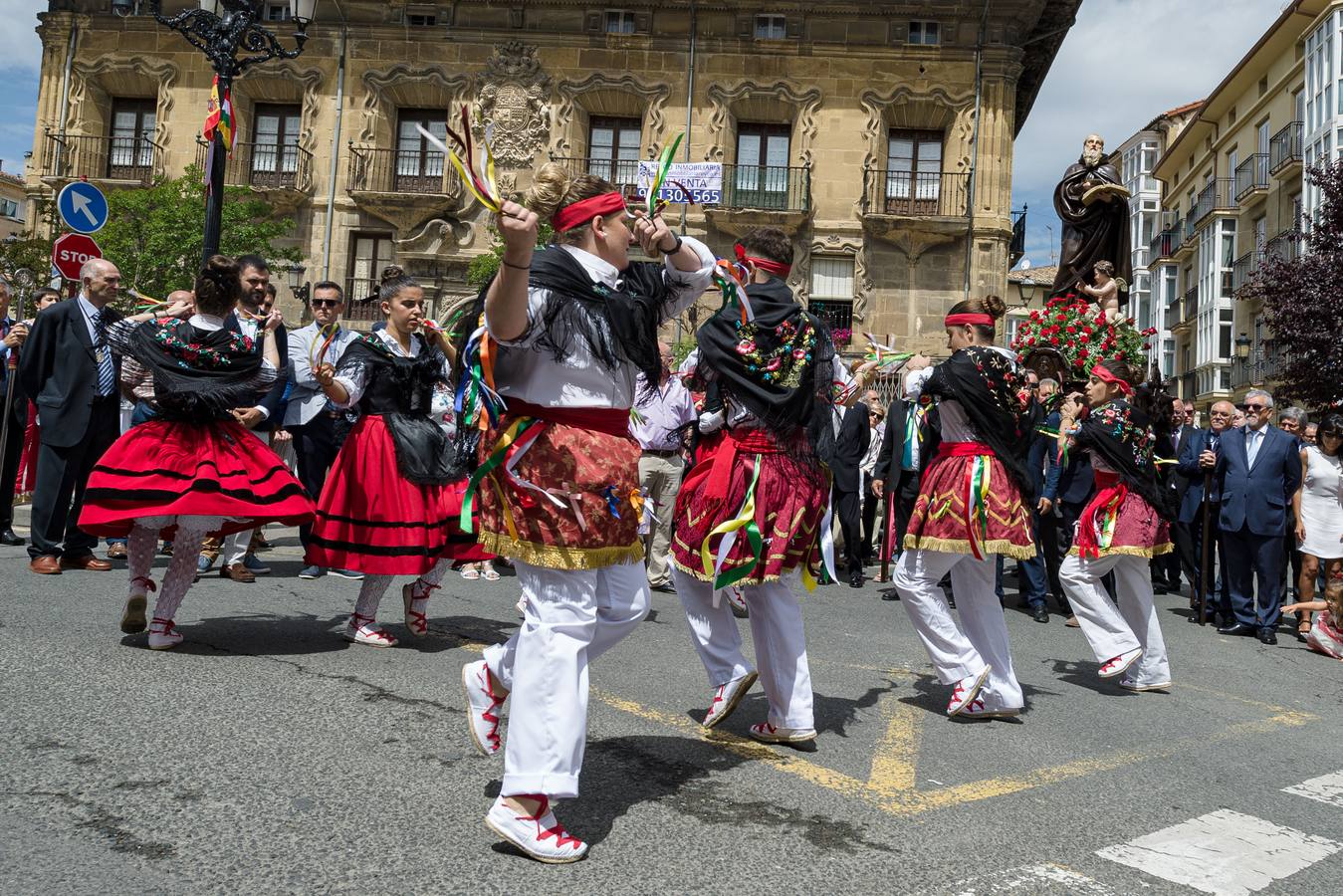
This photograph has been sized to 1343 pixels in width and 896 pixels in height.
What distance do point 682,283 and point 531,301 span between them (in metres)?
0.63

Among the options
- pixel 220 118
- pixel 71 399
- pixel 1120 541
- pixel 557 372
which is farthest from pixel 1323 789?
pixel 220 118

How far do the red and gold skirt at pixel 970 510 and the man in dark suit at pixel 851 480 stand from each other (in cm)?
556

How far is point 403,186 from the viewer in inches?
1158

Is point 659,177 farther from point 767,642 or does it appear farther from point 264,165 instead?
point 264,165

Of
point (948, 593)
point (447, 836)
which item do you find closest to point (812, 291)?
point (948, 593)

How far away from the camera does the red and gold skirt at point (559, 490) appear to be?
3.32 metres

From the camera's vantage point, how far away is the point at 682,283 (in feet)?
12.2

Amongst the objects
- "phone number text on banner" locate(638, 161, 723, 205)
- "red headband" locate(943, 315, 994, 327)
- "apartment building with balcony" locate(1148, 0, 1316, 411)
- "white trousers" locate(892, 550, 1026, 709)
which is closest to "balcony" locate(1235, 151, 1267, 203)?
"apartment building with balcony" locate(1148, 0, 1316, 411)

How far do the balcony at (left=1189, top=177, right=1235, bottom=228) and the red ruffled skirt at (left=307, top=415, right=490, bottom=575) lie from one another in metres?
43.4

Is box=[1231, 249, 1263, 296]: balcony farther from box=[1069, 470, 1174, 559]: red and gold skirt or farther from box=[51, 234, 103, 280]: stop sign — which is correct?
box=[51, 234, 103, 280]: stop sign

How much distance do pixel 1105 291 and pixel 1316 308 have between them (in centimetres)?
1327

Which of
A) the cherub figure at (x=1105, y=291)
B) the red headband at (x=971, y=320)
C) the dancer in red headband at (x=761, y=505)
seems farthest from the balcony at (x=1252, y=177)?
the dancer in red headband at (x=761, y=505)

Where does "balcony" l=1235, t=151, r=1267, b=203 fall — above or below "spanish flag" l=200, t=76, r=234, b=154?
above

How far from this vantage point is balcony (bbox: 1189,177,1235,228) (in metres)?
42.6
